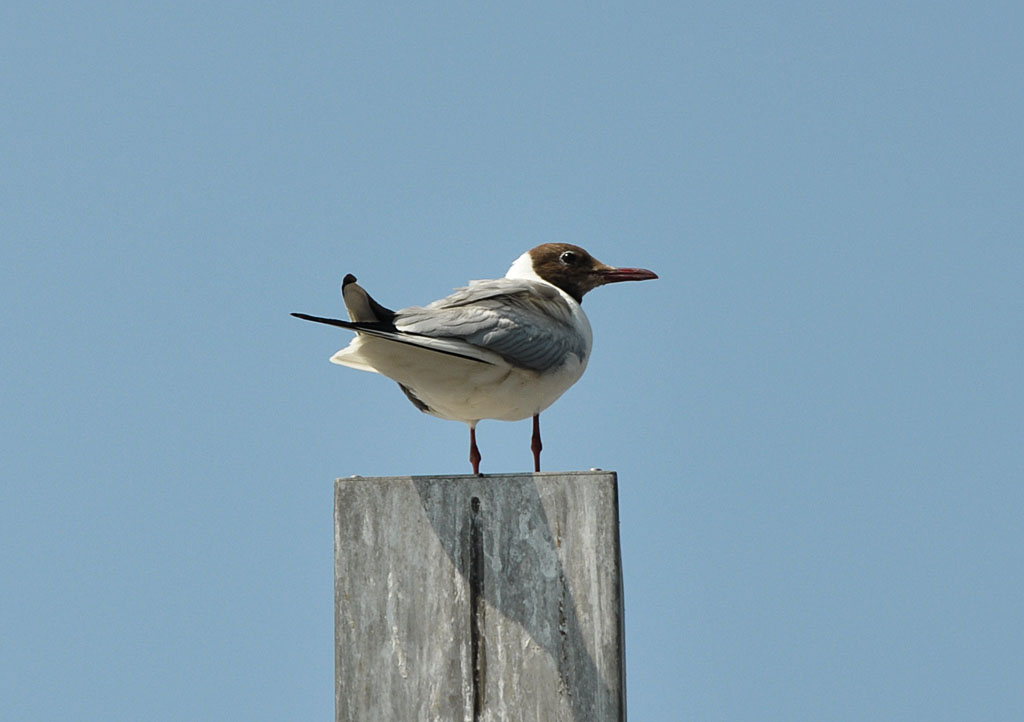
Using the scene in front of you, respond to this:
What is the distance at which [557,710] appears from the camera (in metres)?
4.12

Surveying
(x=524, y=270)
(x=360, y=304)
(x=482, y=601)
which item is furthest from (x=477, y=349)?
(x=524, y=270)

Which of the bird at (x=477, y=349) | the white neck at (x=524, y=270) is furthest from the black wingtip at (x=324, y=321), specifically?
the white neck at (x=524, y=270)

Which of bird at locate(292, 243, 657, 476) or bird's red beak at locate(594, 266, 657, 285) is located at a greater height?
bird's red beak at locate(594, 266, 657, 285)

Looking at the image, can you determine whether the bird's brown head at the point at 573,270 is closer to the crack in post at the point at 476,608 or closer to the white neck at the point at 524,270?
the white neck at the point at 524,270

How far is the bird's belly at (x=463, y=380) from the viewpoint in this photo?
16.4 feet

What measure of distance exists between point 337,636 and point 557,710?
84cm

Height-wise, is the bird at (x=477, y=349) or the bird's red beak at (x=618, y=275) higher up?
the bird's red beak at (x=618, y=275)

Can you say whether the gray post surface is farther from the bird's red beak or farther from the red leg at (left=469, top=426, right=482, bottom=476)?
the bird's red beak

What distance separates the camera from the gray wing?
4930mm

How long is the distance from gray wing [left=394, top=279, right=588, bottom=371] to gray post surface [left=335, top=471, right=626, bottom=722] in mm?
830

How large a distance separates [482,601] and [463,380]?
1294 mm

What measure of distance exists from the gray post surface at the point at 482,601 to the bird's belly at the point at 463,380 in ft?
2.63

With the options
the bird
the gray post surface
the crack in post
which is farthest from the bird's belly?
the crack in post

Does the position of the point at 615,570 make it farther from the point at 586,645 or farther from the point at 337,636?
the point at 337,636
